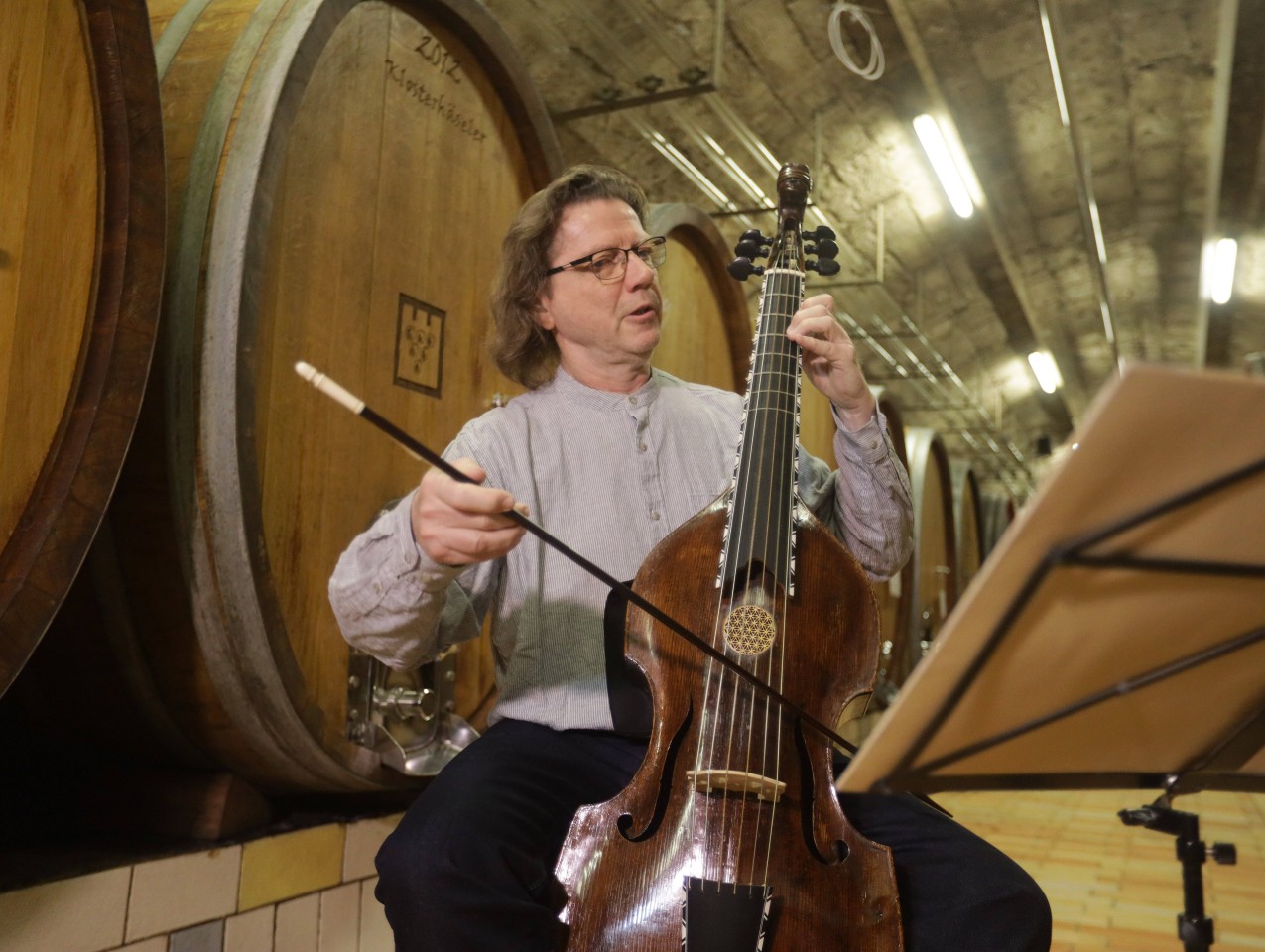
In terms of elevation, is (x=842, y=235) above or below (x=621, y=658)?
above

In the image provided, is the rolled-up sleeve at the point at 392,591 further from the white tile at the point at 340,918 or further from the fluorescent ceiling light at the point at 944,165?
the fluorescent ceiling light at the point at 944,165

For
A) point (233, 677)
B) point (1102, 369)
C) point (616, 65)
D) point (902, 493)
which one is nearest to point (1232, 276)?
point (1102, 369)

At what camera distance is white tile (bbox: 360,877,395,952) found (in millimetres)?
1782

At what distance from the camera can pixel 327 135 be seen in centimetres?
171

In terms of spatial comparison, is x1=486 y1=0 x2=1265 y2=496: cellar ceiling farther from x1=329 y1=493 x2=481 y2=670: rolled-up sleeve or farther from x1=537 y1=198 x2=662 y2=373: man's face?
x1=329 y1=493 x2=481 y2=670: rolled-up sleeve

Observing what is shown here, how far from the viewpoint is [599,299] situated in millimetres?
1758

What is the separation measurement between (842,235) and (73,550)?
305 inches

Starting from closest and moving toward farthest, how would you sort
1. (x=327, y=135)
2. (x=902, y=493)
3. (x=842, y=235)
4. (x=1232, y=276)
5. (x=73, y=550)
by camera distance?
(x=73, y=550), (x=902, y=493), (x=327, y=135), (x=842, y=235), (x=1232, y=276)

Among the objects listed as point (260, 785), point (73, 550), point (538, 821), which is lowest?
point (260, 785)

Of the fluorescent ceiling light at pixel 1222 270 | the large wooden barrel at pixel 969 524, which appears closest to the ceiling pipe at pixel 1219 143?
the fluorescent ceiling light at pixel 1222 270

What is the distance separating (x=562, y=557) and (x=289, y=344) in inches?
20.3

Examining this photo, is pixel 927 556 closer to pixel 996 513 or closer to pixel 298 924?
pixel 996 513

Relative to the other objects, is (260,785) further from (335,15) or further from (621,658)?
(335,15)

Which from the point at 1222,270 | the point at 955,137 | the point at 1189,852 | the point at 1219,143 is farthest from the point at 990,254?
the point at 1189,852
